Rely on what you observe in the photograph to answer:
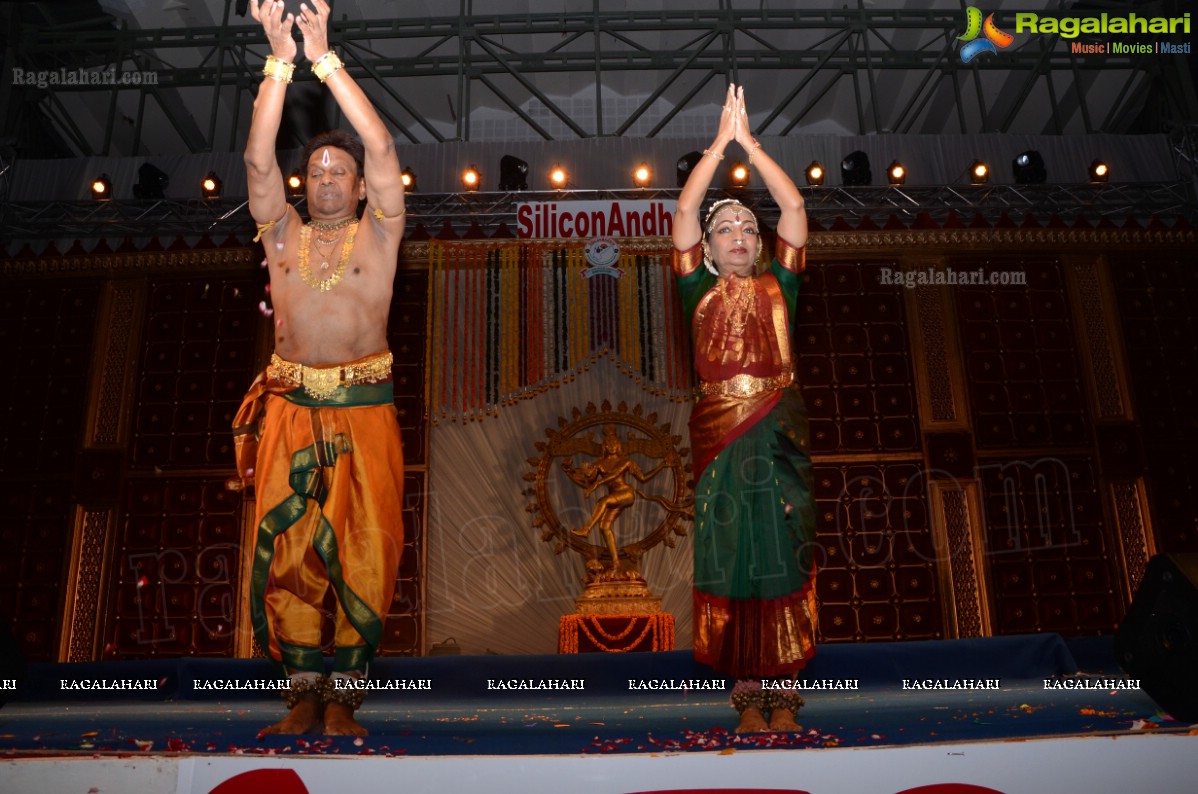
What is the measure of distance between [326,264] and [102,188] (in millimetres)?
5783

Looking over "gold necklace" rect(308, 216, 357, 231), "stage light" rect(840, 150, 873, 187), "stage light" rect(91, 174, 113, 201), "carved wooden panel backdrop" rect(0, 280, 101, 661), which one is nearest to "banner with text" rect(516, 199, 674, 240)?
"stage light" rect(840, 150, 873, 187)

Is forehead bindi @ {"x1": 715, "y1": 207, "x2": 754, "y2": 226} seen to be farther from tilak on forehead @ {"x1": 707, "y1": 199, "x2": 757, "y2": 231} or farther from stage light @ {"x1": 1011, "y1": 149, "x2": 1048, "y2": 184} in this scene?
stage light @ {"x1": 1011, "y1": 149, "x2": 1048, "y2": 184}

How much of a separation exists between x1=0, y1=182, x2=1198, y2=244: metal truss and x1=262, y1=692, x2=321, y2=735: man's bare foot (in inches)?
198

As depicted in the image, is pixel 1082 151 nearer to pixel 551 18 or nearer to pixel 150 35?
pixel 551 18

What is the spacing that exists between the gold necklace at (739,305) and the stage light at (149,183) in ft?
20.0

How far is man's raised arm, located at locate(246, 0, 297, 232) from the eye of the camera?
8.35 ft

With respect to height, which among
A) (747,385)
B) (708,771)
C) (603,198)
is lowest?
(708,771)

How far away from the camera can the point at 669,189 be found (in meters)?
7.08

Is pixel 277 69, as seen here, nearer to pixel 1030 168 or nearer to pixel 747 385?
pixel 747 385

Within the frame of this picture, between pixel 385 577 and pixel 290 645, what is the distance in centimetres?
30

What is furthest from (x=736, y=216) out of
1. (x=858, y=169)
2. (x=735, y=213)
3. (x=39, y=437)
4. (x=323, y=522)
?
(x=39, y=437)

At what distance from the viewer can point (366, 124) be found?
2.53 m

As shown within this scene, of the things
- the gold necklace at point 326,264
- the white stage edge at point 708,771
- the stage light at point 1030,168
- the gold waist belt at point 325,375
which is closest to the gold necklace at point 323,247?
the gold necklace at point 326,264

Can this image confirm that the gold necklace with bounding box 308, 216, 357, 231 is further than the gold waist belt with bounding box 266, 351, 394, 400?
Yes
